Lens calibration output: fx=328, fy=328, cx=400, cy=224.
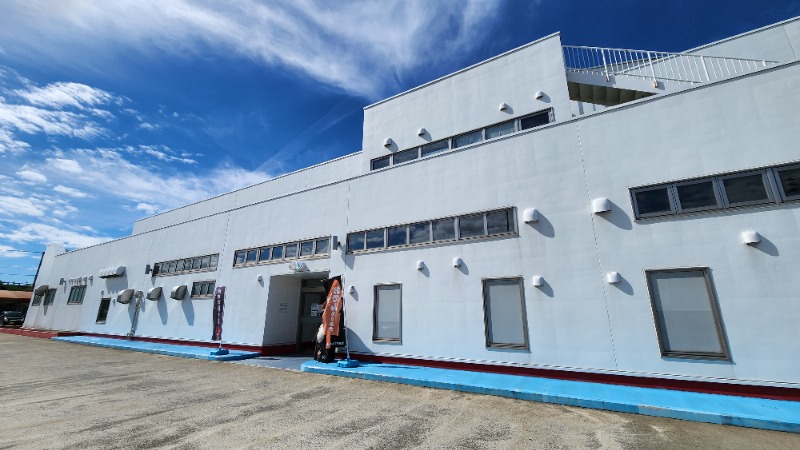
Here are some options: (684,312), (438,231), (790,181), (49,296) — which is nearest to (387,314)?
(438,231)

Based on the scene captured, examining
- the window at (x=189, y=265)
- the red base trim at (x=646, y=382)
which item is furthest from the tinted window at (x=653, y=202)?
the window at (x=189, y=265)

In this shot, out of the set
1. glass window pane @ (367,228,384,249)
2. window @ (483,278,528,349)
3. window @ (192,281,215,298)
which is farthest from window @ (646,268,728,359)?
window @ (192,281,215,298)

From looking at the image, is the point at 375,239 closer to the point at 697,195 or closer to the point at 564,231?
the point at 564,231

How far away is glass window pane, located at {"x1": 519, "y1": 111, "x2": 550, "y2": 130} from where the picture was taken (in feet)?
34.3

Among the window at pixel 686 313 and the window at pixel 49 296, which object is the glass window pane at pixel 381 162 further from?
the window at pixel 49 296

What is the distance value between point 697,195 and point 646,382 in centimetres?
388

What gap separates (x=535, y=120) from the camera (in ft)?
35.0

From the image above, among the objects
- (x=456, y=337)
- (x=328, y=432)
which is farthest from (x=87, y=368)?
(x=456, y=337)

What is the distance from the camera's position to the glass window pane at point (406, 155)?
12723mm

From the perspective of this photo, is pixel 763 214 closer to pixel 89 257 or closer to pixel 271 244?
pixel 271 244

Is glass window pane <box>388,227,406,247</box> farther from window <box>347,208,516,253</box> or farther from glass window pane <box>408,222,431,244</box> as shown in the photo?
glass window pane <box>408,222,431,244</box>

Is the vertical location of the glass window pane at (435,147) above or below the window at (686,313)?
above

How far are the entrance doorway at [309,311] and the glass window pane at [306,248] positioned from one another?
75.4 inches

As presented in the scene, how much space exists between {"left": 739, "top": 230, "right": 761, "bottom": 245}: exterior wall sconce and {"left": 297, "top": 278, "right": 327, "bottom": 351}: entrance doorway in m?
12.6
